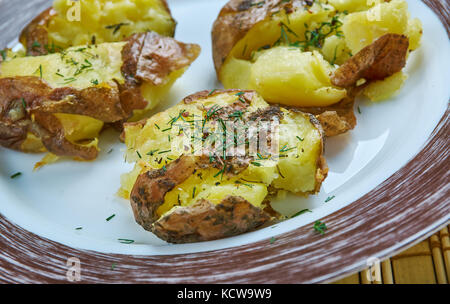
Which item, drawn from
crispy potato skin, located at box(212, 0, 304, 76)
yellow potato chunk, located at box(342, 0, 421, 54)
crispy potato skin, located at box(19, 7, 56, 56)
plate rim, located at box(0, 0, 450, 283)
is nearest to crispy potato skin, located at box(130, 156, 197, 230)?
plate rim, located at box(0, 0, 450, 283)

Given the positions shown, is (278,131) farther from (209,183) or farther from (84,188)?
(84,188)

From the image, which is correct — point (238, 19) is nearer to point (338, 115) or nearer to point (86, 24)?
point (338, 115)

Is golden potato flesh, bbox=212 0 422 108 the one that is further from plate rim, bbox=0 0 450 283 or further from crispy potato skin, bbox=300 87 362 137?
plate rim, bbox=0 0 450 283

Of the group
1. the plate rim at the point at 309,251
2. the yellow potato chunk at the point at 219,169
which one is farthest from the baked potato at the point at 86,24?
the plate rim at the point at 309,251

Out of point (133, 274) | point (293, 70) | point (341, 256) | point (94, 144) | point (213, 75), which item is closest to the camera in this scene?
point (341, 256)

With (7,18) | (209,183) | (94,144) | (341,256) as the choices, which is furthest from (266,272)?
(7,18)

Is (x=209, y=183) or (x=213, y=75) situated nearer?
(x=209, y=183)

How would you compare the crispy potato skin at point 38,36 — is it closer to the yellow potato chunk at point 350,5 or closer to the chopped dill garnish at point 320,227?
the yellow potato chunk at point 350,5

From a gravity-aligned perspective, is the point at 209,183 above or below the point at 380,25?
below
